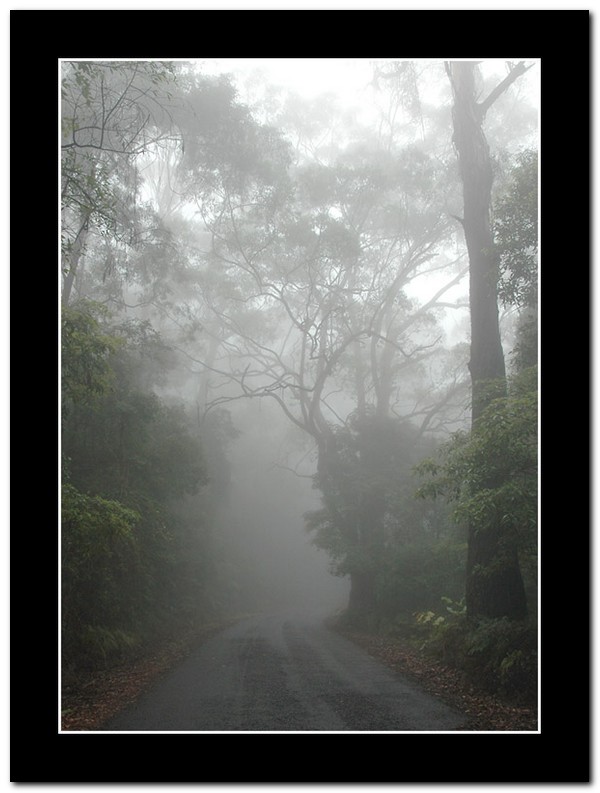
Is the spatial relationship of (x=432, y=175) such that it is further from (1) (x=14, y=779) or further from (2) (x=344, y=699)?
(1) (x=14, y=779)

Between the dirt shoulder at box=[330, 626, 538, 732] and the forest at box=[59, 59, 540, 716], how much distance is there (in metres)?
0.24

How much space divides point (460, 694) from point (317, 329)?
13.2 metres

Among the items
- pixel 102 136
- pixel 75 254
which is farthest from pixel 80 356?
pixel 75 254

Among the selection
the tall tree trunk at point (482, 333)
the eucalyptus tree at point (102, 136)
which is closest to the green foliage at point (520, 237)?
the tall tree trunk at point (482, 333)

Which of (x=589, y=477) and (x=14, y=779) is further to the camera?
(x=589, y=477)

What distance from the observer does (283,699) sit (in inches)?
250

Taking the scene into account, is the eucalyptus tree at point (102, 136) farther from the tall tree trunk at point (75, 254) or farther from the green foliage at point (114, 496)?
the green foliage at point (114, 496)

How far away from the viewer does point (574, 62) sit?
18.6ft

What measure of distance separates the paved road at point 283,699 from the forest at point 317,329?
1.09 m

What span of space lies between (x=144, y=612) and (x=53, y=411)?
8361 mm

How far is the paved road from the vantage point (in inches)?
214

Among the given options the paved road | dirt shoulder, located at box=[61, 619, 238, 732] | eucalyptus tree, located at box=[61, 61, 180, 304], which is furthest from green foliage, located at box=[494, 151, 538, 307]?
dirt shoulder, located at box=[61, 619, 238, 732]

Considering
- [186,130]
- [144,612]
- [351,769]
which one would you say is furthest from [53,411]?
[186,130]

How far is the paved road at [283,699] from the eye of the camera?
5434 mm
